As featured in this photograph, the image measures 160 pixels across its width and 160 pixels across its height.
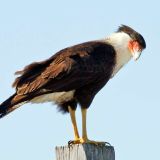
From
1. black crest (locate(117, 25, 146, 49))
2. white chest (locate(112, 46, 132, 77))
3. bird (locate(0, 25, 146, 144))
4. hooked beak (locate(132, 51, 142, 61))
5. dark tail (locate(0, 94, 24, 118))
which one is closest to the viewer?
dark tail (locate(0, 94, 24, 118))

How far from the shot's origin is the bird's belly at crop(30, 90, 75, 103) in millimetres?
8008

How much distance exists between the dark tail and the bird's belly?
43 cm

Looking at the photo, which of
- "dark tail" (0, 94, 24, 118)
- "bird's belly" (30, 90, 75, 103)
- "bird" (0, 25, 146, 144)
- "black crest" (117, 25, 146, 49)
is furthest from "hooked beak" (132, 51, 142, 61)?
"dark tail" (0, 94, 24, 118)

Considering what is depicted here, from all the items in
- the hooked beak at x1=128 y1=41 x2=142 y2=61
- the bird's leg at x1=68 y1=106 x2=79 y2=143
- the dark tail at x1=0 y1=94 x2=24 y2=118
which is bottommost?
the bird's leg at x1=68 y1=106 x2=79 y2=143

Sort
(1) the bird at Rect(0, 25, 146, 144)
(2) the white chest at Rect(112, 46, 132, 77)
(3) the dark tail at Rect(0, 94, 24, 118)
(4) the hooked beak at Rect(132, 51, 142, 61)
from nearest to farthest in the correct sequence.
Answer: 1. (3) the dark tail at Rect(0, 94, 24, 118)
2. (1) the bird at Rect(0, 25, 146, 144)
3. (2) the white chest at Rect(112, 46, 132, 77)
4. (4) the hooked beak at Rect(132, 51, 142, 61)

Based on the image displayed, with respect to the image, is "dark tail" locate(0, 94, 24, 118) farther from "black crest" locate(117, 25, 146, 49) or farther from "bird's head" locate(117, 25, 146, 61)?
"black crest" locate(117, 25, 146, 49)

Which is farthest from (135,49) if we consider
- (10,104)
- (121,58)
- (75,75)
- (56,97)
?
(10,104)

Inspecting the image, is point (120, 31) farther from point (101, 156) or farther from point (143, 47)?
point (101, 156)

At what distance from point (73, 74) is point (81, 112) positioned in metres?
0.53

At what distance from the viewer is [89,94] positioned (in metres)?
8.41

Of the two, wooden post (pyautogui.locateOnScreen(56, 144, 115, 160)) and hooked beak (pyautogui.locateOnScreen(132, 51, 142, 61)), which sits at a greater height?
hooked beak (pyautogui.locateOnScreen(132, 51, 142, 61))

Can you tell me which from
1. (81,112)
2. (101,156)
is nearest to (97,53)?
(81,112)

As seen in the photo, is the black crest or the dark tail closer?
the dark tail

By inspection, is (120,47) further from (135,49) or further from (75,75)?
(75,75)
